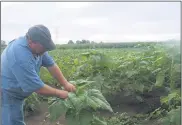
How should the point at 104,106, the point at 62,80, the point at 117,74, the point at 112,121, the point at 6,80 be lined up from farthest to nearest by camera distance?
1. the point at 117,74
2. the point at 112,121
3. the point at 62,80
4. the point at 6,80
5. the point at 104,106

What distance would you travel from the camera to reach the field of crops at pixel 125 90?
3614 mm

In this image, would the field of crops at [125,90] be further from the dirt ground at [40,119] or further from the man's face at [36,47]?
the man's face at [36,47]

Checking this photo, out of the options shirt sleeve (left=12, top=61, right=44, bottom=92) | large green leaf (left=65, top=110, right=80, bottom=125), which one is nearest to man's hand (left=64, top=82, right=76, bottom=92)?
large green leaf (left=65, top=110, right=80, bottom=125)

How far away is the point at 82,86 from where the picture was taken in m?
3.70

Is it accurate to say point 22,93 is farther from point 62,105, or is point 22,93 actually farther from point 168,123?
point 168,123

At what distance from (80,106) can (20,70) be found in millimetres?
683

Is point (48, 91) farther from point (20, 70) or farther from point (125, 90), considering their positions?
point (125, 90)

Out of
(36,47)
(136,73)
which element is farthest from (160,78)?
(36,47)

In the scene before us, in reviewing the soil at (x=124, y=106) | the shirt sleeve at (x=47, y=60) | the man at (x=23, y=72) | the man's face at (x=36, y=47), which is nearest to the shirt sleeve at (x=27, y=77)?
the man at (x=23, y=72)

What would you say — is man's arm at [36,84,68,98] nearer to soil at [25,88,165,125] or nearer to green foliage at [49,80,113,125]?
green foliage at [49,80,113,125]

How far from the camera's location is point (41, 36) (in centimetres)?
370

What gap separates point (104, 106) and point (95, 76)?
1386mm

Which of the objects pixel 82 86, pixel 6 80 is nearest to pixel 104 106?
pixel 82 86

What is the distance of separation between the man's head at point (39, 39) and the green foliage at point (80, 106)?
533mm
